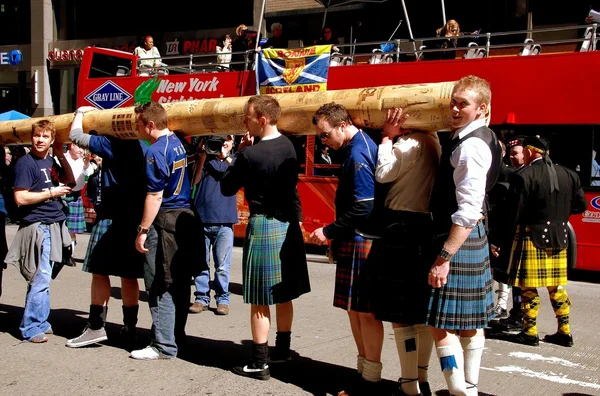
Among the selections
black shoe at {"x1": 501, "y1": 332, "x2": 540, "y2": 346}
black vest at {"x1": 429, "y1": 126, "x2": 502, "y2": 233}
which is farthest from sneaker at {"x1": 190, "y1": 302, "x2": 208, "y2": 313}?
black vest at {"x1": 429, "y1": 126, "x2": 502, "y2": 233}

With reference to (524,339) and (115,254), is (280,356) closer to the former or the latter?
(115,254)

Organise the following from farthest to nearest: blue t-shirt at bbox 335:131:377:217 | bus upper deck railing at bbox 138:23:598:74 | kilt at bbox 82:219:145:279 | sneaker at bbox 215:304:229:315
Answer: bus upper deck railing at bbox 138:23:598:74 < sneaker at bbox 215:304:229:315 < kilt at bbox 82:219:145:279 < blue t-shirt at bbox 335:131:377:217

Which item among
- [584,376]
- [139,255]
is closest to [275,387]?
[139,255]

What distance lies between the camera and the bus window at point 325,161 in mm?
11992

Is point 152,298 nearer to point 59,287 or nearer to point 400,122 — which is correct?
point 400,122

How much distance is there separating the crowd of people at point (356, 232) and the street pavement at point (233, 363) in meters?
0.16

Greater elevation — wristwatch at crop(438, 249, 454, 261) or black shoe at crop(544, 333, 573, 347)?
wristwatch at crop(438, 249, 454, 261)

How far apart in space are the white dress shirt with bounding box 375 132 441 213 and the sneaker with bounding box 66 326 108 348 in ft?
9.14

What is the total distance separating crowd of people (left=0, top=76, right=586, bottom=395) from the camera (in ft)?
12.6

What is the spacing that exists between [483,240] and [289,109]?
1.76 metres

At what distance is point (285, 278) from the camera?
4801 mm

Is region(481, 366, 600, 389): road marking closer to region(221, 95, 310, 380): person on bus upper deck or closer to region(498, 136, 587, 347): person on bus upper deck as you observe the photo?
region(498, 136, 587, 347): person on bus upper deck

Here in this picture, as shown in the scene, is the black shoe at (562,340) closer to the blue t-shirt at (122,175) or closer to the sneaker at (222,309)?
the sneaker at (222,309)

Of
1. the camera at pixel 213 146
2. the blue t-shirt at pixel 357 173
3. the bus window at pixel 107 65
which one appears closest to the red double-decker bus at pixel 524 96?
the bus window at pixel 107 65
